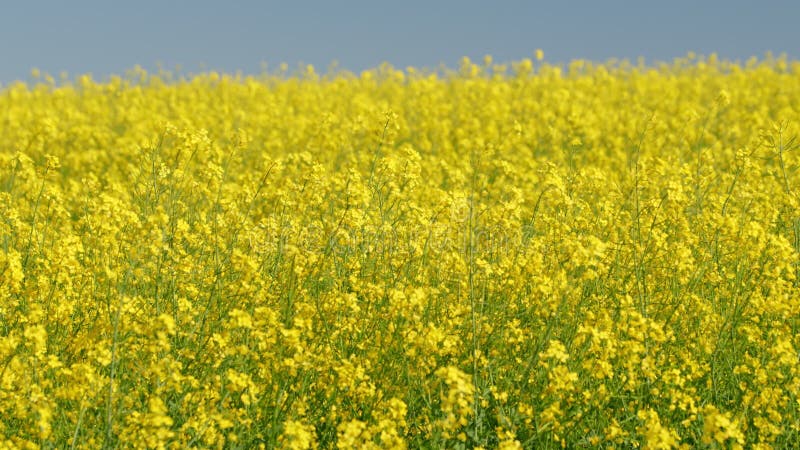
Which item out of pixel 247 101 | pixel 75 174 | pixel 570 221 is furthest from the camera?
pixel 247 101

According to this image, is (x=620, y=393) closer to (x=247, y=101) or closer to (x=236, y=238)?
(x=236, y=238)

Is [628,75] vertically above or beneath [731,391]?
above

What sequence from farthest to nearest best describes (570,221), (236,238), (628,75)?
1. (628,75)
2. (570,221)
3. (236,238)

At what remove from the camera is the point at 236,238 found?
5.82m

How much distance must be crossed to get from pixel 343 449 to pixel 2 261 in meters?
2.30

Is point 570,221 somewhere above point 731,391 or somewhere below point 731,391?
above

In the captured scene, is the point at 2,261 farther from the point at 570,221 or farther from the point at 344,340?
the point at 570,221

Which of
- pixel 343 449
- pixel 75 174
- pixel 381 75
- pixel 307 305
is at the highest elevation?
pixel 381 75

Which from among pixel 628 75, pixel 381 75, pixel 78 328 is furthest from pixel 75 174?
pixel 628 75

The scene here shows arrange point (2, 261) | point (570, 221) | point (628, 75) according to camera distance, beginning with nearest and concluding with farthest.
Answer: point (2, 261) < point (570, 221) < point (628, 75)

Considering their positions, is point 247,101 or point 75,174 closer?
point 75,174

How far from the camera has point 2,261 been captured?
451 cm

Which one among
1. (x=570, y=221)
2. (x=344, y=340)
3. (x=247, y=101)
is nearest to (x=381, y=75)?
(x=247, y=101)

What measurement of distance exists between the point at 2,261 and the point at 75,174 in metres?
7.88
